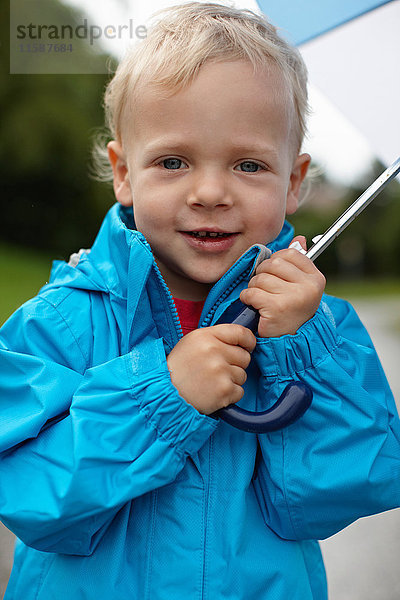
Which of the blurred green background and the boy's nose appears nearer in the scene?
the boy's nose

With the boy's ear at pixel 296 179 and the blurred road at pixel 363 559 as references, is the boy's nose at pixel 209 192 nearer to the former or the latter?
the boy's ear at pixel 296 179

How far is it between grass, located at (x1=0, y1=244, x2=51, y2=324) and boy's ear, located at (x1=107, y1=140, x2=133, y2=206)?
28.5 feet

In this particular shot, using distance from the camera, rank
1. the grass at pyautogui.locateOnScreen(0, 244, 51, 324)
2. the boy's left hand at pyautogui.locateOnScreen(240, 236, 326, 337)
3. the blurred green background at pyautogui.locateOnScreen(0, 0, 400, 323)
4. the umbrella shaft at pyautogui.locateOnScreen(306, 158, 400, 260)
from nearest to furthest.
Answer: the boy's left hand at pyautogui.locateOnScreen(240, 236, 326, 337), the umbrella shaft at pyautogui.locateOnScreen(306, 158, 400, 260), the grass at pyautogui.locateOnScreen(0, 244, 51, 324), the blurred green background at pyautogui.locateOnScreen(0, 0, 400, 323)

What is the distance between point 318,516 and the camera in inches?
61.1

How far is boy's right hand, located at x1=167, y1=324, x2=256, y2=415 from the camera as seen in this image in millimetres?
1443

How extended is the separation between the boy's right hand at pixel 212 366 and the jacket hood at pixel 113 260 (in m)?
0.21

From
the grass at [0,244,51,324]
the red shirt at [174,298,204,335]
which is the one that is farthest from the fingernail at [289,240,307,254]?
the grass at [0,244,51,324]

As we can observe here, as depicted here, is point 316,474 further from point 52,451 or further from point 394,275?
point 394,275

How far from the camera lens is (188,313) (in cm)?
184

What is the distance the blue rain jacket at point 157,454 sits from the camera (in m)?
1.42

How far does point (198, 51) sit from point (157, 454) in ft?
3.20

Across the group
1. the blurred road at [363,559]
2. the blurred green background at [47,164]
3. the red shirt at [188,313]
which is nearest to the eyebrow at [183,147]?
the red shirt at [188,313]

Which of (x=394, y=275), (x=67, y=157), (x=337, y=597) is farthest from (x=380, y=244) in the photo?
(x=337, y=597)

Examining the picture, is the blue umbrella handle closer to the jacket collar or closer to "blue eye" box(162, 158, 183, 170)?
the jacket collar
